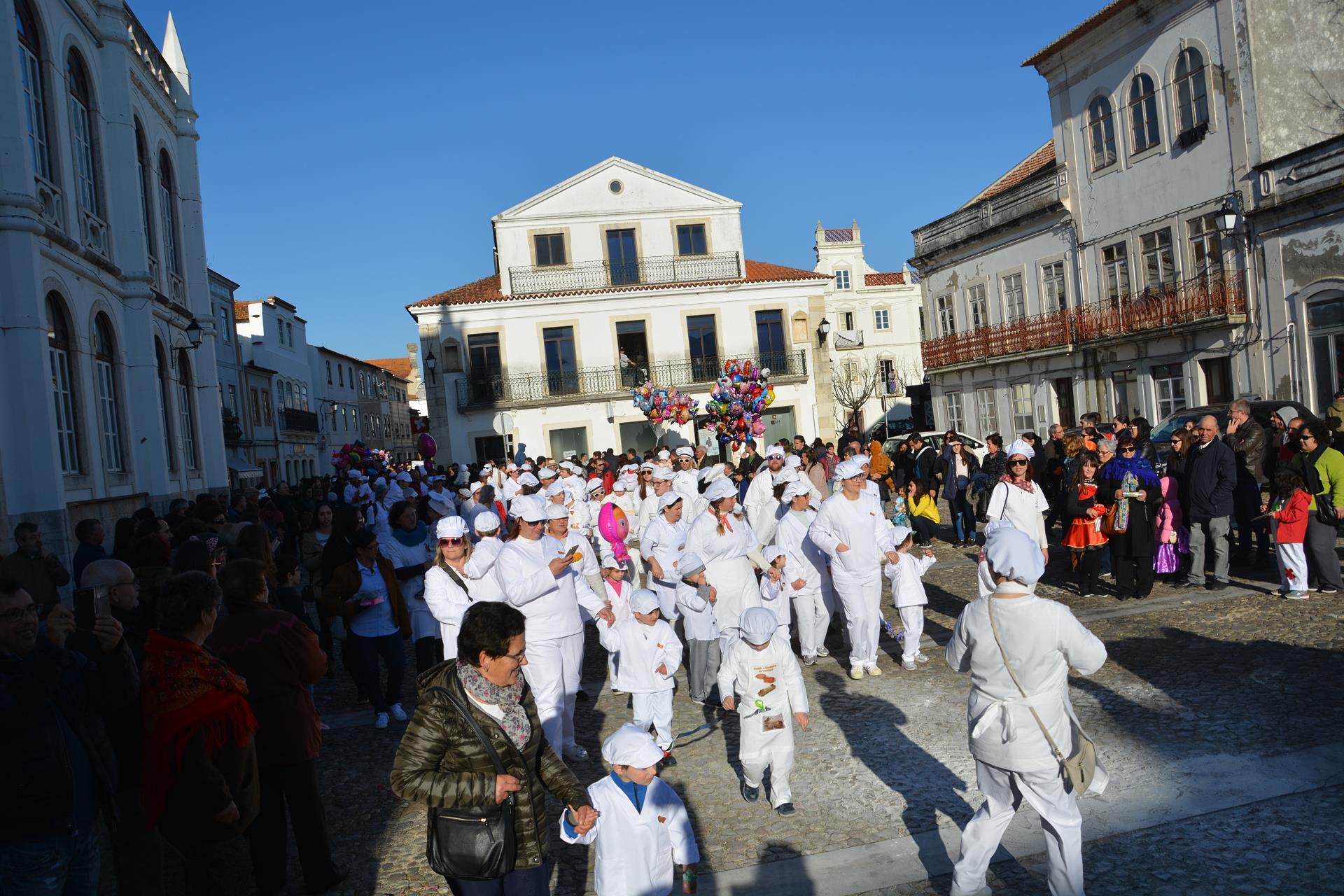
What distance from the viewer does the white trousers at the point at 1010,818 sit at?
4.23m

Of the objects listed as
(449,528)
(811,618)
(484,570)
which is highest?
(449,528)

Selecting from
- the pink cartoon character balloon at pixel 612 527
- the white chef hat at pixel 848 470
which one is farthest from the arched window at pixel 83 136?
the white chef hat at pixel 848 470

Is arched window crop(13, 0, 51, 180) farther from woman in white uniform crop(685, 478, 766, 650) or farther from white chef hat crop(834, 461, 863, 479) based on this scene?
white chef hat crop(834, 461, 863, 479)

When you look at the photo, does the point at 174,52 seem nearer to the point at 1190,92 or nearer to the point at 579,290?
the point at 579,290

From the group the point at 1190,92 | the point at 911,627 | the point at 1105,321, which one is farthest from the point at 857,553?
the point at 1105,321

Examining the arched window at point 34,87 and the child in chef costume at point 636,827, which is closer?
the child in chef costume at point 636,827

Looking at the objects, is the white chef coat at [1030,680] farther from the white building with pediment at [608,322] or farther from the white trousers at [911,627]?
the white building with pediment at [608,322]

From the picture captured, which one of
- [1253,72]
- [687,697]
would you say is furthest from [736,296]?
[687,697]

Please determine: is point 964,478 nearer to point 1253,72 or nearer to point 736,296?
point 1253,72

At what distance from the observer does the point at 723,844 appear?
17.8 ft

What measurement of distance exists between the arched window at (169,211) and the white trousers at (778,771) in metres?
19.8

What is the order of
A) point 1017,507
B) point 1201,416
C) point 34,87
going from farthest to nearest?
point 1201,416 < point 34,87 < point 1017,507

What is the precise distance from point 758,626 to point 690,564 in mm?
1920

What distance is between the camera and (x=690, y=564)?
762 centimetres
